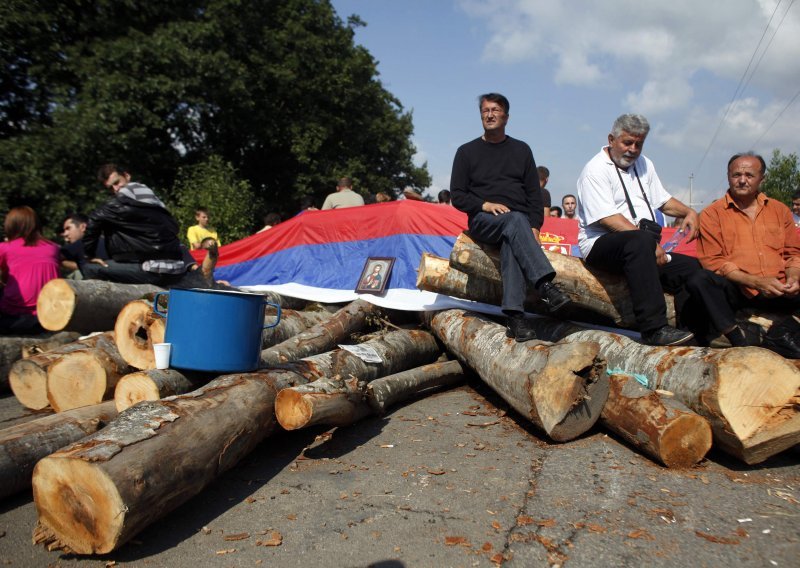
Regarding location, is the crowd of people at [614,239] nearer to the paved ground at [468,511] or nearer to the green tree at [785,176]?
the paved ground at [468,511]

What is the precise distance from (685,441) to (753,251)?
6.27ft

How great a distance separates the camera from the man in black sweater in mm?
4621

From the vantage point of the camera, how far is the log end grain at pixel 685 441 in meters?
3.31

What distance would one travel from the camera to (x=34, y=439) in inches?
133

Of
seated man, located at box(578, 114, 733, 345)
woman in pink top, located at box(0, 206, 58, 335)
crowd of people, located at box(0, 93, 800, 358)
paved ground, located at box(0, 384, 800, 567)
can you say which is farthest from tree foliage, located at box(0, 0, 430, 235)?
seated man, located at box(578, 114, 733, 345)

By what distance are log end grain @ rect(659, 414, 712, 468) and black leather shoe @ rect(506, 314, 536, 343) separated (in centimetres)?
135

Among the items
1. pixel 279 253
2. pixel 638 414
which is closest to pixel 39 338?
pixel 279 253

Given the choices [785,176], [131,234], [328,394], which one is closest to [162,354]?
[328,394]

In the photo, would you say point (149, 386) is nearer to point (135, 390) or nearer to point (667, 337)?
point (135, 390)

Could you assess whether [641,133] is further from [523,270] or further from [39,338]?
[39,338]

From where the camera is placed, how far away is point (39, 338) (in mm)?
5926

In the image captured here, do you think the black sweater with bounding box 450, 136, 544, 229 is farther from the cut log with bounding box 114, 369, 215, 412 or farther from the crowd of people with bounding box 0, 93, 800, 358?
the cut log with bounding box 114, 369, 215, 412

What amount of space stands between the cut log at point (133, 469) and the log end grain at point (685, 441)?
7.80 feet

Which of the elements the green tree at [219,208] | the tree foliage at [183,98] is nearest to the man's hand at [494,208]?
the green tree at [219,208]
